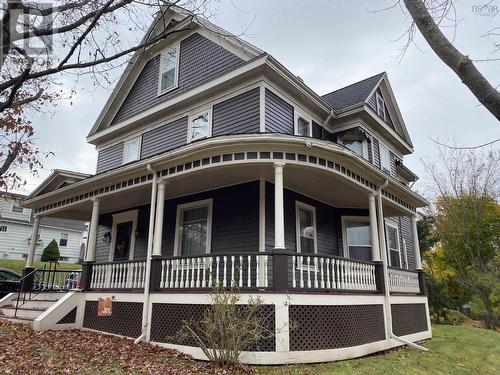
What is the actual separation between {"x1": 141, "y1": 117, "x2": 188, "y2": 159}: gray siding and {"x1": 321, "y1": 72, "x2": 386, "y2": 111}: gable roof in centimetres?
528

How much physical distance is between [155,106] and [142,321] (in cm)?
703

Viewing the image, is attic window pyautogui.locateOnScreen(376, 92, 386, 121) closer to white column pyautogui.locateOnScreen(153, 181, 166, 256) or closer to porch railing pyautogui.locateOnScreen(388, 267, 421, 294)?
porch railing pyautogui.locateOnScreen(388, 267, 421, 294)

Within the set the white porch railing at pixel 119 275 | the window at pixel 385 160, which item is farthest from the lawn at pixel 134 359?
the window at pixel 385 160

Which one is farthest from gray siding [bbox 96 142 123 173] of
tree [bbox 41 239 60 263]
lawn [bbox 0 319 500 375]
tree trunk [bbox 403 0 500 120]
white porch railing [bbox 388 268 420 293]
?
tree [bbox 41 239 60 263]

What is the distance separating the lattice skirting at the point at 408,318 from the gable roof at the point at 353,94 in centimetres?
650

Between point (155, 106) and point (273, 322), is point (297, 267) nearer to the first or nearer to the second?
point (273, 322)

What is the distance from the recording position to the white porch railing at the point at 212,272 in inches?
265

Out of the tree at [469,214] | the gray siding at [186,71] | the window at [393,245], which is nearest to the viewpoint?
the gray siding at [186,71]

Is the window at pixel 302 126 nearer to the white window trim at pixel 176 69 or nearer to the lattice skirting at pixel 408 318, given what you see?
the white window trim at pixel 176 69

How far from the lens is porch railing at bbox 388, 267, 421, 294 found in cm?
960

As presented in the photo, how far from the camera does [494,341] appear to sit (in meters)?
11.2

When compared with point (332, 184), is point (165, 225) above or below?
below

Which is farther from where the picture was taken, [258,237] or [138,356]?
[258,237]

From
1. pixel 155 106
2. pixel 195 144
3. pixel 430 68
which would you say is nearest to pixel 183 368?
pixel 195 144
